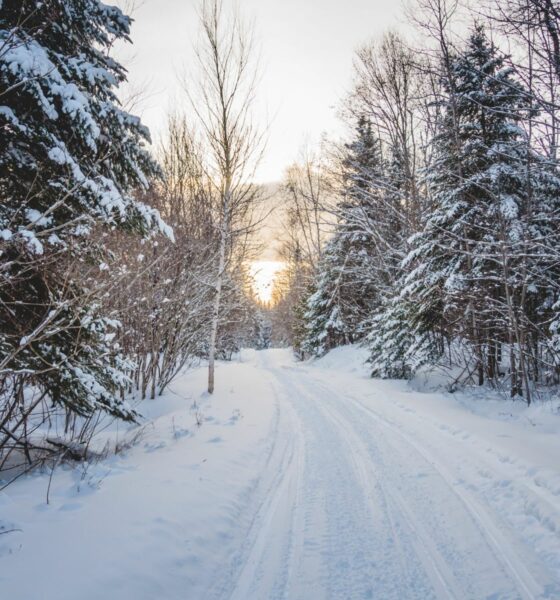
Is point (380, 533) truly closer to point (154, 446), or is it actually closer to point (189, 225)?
point (154, 446)

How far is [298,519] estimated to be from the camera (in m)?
→ 3.54

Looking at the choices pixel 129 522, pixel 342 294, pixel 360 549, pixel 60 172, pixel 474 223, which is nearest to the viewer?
pixel 360 549

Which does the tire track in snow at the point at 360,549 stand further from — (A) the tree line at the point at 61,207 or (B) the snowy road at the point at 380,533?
(A) the tree line at the point at 61,207

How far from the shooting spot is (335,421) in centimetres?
737

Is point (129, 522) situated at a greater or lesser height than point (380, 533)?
greater

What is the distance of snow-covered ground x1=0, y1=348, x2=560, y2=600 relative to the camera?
2551 millimetres

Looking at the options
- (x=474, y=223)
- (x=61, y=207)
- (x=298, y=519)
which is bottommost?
(x=298, y=519)

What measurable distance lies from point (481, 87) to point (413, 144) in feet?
11.3

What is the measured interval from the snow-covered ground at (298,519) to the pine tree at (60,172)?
4.10 ft

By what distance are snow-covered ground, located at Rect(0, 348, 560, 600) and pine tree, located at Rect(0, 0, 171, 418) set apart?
1249 millimetres

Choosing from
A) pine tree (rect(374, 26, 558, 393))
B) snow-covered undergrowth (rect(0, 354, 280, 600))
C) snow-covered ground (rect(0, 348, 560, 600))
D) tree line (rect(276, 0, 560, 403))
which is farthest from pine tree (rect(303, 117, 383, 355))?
snow-covered undergrowth (rect(0, 354, 280, 600))

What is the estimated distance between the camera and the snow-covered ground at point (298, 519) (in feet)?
8.37

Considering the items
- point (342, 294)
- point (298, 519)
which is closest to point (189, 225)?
point (298, 519)

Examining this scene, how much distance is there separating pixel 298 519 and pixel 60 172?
4920 millimetres
